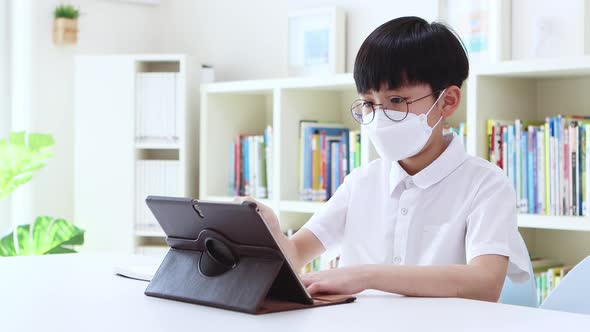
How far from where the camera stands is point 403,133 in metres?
1.72

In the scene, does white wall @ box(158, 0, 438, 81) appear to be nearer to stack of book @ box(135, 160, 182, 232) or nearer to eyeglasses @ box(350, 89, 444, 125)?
stack of book @ box(135, 160, 182, 232)

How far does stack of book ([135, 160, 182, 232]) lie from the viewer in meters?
3.87

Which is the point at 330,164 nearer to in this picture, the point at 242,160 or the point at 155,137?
the point at 242,160

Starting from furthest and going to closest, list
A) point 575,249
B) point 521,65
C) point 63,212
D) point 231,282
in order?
point 63,212 < point 575,249 < point 521,65 < point 231,282

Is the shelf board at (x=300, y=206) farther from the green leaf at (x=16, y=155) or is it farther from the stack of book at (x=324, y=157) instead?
the green leaf at (x=16, y=155)

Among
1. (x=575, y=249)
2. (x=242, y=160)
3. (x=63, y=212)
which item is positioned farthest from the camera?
(x=63, y=212)


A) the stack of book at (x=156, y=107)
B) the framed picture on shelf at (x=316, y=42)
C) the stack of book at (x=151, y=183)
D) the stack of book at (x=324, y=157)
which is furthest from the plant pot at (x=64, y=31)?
the stack of book at (x=324, y=157)

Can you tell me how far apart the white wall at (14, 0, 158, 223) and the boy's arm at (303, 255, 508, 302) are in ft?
9.60

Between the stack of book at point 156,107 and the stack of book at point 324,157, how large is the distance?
26.7 inches

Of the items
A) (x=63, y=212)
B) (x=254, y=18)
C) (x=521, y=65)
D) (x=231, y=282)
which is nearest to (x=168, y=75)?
(x=254, y=18)

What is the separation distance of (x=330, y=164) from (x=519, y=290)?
1.66 m

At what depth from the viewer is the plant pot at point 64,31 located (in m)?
3.97

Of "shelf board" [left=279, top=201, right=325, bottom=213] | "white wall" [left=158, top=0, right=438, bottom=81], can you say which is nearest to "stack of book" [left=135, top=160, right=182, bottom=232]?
"white wall" [left=158, top=0, right=438, bottom=81]

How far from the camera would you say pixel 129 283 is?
1.49 meters
